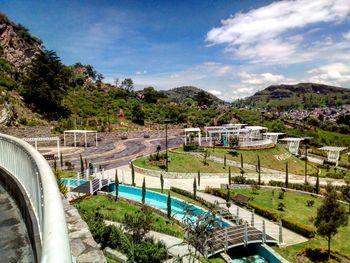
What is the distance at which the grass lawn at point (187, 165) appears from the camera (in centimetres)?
4034

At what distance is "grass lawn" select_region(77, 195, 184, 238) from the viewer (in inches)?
814

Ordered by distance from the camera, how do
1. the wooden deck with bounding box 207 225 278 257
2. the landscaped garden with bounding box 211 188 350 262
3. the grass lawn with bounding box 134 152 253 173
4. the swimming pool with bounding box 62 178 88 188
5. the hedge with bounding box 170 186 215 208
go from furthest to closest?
the grass lawn with bounding box 134 152 253 173 → the swimming pool with bounding box 62 178 88 188 → the hedge with bounding box 170 186 215 208 → the landscaped garden with bounding box 211 188 350 262 → the wooden deck with bounding box 207 225 278 257

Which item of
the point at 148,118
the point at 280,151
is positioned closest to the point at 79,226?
the point at 280,151

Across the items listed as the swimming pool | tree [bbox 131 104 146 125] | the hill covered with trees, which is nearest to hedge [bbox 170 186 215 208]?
the swimming pool

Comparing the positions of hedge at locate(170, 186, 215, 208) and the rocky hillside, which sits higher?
the rocky hillside

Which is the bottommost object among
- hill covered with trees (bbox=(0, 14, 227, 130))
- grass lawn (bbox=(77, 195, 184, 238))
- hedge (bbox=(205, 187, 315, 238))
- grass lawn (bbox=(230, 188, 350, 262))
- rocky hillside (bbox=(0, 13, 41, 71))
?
grass lawn (bbox=(230, 188, 350, 262))

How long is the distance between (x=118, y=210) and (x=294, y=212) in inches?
636

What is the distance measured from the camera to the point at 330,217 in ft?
67.6

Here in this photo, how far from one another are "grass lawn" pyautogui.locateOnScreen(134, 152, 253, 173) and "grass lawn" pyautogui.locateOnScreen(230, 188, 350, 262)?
7.48 meters

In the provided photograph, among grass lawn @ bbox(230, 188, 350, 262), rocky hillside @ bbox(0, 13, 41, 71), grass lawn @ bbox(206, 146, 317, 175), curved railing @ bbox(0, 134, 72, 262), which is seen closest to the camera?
curved railing @ bbox(0, 134, 72, 262)

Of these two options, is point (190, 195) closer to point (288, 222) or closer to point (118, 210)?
point (118, 210)

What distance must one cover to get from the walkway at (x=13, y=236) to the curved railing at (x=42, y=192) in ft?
1.41

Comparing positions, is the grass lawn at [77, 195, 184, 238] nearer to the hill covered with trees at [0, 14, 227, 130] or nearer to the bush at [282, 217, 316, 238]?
the bush at [282, 217, 316, 238]

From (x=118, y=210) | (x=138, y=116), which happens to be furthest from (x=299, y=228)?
(x=138, y=116)
